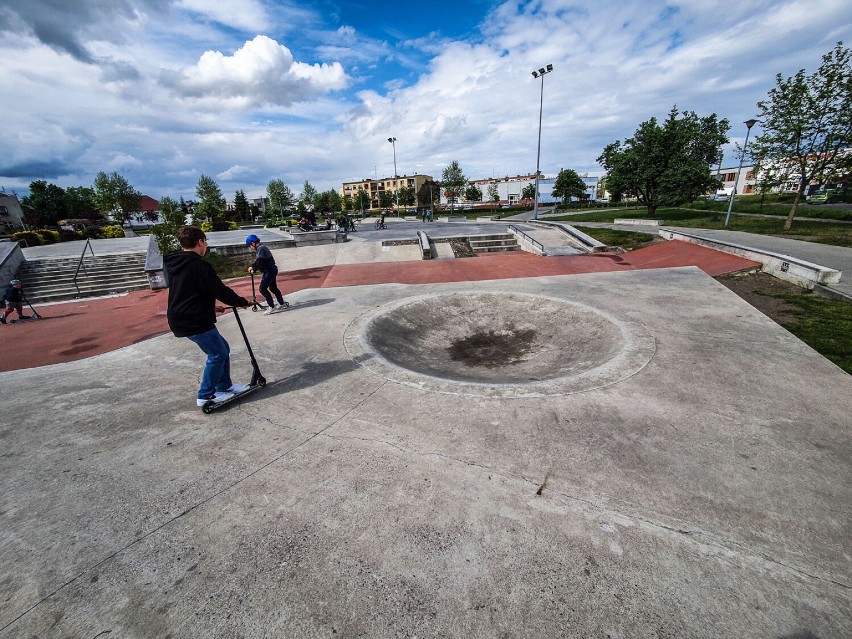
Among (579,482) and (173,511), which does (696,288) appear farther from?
(173,511)

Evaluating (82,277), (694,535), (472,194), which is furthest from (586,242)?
(472,194)

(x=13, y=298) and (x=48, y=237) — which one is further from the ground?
(x=48, y=237)

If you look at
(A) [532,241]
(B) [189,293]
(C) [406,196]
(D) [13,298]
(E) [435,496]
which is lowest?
(E) [435,496]

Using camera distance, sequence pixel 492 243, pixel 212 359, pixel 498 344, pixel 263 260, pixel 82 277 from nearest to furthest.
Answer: pixel 212 359 < pixel 498 344 < pixel 263 260 < pixel 82 277 < pixel 492 243

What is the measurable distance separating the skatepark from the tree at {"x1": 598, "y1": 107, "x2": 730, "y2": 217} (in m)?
29.9

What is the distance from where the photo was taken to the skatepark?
7.21 feet

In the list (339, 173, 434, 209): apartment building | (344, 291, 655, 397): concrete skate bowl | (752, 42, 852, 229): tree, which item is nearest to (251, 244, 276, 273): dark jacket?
(344, 291, 655, 397): concrete skate bowl

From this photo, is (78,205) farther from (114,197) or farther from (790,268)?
(790,268)

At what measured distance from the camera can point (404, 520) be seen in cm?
283

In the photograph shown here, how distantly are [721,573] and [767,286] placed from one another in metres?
10.4

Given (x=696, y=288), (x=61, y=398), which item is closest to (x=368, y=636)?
(x=61, y=398)

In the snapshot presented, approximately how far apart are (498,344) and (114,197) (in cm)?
7056

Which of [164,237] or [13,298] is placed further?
[164,237]

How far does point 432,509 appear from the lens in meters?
2.94
